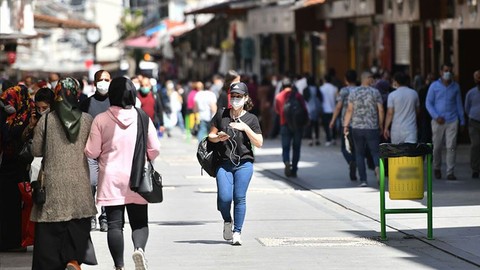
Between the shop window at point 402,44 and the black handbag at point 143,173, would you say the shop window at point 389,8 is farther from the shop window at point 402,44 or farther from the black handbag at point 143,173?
the black handbag at point 143,173

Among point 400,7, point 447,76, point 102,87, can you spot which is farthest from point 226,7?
point 102,87

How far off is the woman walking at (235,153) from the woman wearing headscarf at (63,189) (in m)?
2.71

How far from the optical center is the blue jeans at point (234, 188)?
46.1 feet

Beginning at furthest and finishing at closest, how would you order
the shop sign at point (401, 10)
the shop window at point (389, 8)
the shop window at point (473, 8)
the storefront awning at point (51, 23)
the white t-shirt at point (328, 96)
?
the storefront awning at point (51, 23)
the white t-shirt at point (328, 96)
the shop window at point (389, 8)
the shop sign at point (401, 10)
the shop window at point (473, 8)

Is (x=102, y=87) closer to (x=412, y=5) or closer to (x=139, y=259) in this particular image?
(x=139, y=259)

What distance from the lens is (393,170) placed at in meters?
14.3

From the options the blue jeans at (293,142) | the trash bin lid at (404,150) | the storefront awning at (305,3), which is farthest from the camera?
the storefront awning at (305,3)

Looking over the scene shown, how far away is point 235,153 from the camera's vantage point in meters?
14.1

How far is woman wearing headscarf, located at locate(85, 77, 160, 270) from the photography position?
11617 mm

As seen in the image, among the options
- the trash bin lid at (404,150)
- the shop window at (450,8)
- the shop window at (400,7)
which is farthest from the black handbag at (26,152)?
the shop window at (400,7)

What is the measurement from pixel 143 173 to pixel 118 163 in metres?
0.23

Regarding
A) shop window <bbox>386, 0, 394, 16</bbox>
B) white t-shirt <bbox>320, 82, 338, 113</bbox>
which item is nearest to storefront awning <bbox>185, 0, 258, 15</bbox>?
white t-shirt <bbox>320, 82, 338, 113</bbox>

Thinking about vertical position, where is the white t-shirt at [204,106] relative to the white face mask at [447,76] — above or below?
below

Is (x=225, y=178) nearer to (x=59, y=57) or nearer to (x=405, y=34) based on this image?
(x=405, y=34)
